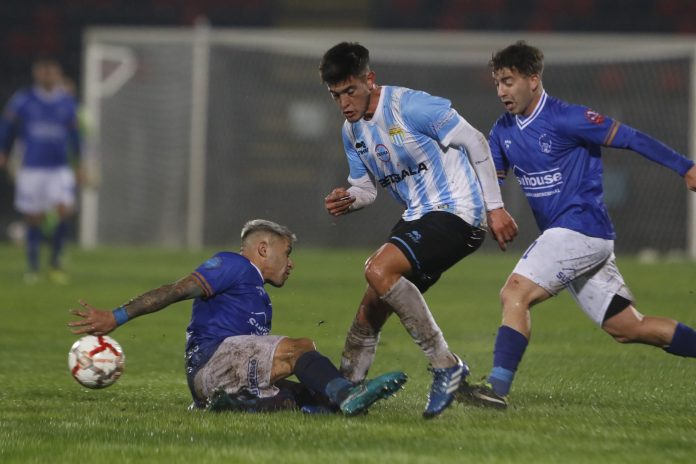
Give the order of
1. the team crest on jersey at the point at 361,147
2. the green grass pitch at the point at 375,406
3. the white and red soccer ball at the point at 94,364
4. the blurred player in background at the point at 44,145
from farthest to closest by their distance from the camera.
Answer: the blurred player in background at the point at 44,145 → the team crest on jersey at the point at 361,147 → the white and red soccer ball at the point at 94,364 → the green grass pitch at the point at 375,406

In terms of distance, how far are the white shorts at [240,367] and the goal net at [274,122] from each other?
15.4 meters

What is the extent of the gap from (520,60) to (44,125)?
38.6ft

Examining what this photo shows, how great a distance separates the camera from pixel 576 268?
6066mm

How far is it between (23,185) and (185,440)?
12.8 m

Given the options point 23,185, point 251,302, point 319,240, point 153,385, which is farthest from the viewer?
point 319,240

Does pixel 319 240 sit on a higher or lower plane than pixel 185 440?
lower

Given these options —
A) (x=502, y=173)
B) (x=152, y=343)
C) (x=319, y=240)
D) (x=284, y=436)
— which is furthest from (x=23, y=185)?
(x=284, y=436)

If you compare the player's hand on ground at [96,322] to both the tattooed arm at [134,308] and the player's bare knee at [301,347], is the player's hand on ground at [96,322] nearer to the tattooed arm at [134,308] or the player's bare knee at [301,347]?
the tattooed arm at [134,308]

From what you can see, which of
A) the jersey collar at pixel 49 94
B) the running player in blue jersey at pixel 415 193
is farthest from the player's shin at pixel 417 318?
A: the jersey collar at pixel 49 94

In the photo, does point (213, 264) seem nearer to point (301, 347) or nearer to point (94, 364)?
point (301, 347)

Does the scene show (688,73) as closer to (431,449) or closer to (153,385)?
(153,385)

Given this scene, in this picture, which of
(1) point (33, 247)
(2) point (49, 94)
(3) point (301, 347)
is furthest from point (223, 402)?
(2) point (49, 94)

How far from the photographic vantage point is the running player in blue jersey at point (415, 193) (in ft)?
18.7

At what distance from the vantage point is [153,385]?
7102 mm
